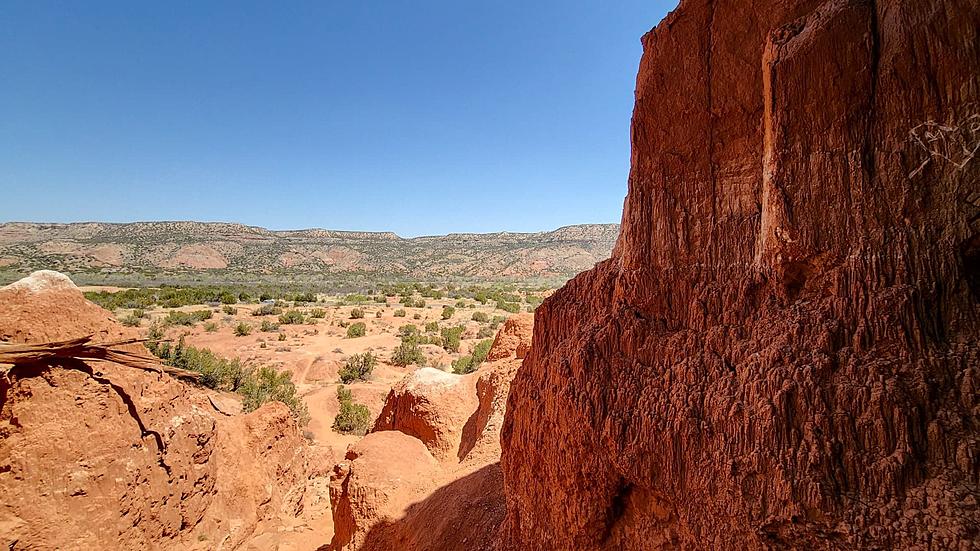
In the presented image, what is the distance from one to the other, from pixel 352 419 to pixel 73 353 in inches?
364

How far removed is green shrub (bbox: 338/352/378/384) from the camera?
1747 centimetres

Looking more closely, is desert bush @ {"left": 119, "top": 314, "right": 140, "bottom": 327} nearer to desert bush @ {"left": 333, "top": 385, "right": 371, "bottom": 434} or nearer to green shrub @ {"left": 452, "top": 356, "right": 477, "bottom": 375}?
desert bush @ {"left": 333, "top": 385, "right": 371, "bottom": 434}

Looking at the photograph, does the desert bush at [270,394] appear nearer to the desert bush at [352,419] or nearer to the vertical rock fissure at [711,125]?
the desert bush at [352,419]

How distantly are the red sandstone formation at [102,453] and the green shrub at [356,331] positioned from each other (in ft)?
52.6

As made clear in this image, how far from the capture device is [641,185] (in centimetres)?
391

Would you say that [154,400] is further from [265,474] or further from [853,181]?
[853,181]

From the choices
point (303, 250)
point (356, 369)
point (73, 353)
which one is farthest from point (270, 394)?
point (303, 250)

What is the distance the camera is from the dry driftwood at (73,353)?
479cm

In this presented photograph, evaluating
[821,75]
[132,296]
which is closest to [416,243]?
[132,296]

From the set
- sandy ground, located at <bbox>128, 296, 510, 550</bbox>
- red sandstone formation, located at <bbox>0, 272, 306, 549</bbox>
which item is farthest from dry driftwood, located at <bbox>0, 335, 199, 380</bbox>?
sandy ground, located at <bbox>128, 296, 510, 550</bbox>

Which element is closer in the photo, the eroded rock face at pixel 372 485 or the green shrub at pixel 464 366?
the eroded rock face at pixel 372 485

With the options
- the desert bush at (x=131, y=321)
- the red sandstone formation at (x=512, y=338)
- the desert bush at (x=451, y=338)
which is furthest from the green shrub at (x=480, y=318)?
the desert bush at (x=131, y=321)

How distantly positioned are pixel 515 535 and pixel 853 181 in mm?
4582

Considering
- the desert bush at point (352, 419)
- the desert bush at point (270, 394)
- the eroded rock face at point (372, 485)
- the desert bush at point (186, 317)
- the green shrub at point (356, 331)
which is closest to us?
the eroded rock face at point (372, 485)
